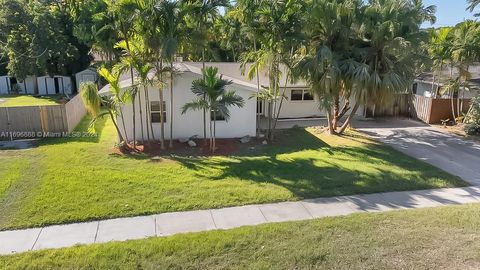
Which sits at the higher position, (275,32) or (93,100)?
(275,32)

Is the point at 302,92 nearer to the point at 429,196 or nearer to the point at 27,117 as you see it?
the point at 429,196

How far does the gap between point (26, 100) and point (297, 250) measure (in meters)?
28.3

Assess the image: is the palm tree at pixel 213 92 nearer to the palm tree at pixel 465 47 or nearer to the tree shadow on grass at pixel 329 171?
the tree shadow on grass at pixel 329 171

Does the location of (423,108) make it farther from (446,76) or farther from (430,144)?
(430,144)

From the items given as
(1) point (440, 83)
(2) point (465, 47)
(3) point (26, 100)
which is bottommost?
(3) point (26, 100)

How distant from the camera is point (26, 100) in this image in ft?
91.6

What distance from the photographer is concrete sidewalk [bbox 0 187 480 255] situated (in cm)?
710

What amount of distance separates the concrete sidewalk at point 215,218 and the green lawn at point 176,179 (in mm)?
310

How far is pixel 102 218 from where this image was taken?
316 inches

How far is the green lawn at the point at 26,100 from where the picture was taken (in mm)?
26234

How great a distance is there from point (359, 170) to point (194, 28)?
7.55m

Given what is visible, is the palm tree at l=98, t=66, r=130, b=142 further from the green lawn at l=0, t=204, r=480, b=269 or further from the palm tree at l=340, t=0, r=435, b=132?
the palm tree at l=340, t=0, r=435, b=132

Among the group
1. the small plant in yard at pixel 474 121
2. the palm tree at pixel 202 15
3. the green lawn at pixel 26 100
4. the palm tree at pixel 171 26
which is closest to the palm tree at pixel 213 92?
the palm tree at pixel 202 15

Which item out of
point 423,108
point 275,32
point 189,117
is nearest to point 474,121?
point 423,108
